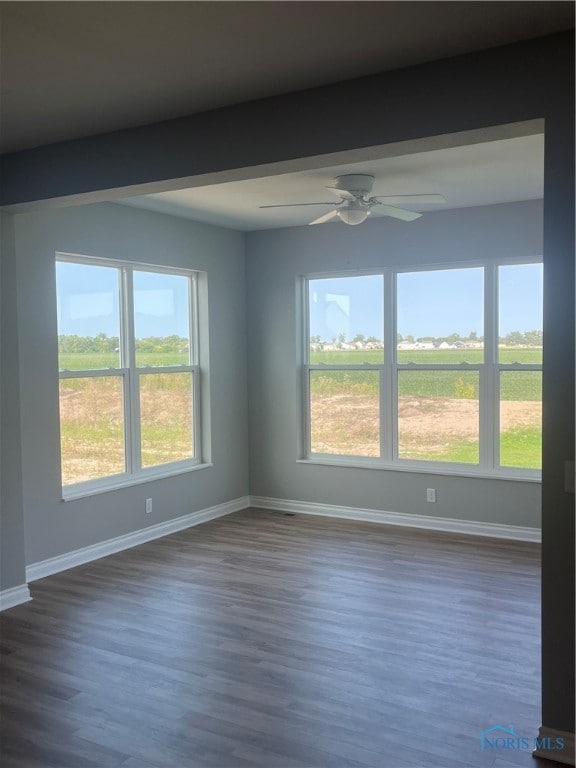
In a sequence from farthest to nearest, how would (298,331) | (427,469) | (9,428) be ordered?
1. (298,331)
2. (427,469)
3. (9,428)

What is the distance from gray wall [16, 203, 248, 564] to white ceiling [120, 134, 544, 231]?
0.92 feet

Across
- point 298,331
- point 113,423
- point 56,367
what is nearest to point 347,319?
point 298,331

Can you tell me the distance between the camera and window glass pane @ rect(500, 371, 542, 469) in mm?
5387

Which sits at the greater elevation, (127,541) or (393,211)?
(393,211)

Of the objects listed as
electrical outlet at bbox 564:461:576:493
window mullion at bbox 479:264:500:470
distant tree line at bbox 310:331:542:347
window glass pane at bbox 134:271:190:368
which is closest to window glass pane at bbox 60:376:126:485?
window glass pane at bbox 134:271:190:368

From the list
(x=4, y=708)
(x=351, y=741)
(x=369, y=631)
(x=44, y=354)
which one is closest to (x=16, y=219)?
(x=44, y=354)

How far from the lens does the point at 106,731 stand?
8.79 feet

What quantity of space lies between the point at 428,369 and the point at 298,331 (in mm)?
1331

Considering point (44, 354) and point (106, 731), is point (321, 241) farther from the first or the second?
point (106, 731)

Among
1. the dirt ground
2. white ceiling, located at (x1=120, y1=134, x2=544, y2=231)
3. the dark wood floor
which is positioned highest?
white ceiling, located at (x1=120, y1=134, x2=544, y2=231)

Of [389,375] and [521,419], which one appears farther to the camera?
[389,375]

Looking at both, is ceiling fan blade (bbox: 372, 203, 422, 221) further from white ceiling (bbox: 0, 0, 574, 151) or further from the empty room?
white ceiling (bbox: 0, 0, 574, 151)

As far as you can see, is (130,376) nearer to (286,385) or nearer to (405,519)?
(286,385)

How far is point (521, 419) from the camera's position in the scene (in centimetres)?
544
